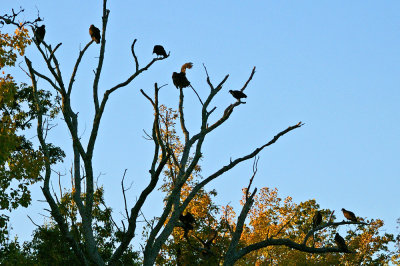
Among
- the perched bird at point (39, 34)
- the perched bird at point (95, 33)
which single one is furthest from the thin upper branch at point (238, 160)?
the perched bird at point (39, 34)

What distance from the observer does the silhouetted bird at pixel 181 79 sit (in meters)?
12.6

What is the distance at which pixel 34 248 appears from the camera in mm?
29859

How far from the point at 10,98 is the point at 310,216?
29.8 meters

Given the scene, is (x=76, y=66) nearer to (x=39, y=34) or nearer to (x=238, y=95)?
(x=39, y=34)

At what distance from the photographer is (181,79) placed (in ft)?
41.7

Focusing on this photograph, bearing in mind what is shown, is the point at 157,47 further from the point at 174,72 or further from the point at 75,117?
the point at 75,117

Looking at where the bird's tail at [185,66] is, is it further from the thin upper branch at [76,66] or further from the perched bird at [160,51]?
the thin upper branch at [76,66]

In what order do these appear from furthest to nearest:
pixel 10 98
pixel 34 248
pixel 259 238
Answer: pixel 259 238, pixel 34 248, pixel 10 98

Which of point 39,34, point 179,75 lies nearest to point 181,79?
point 179,75

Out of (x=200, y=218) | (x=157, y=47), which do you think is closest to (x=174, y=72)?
(x=157, y=47)

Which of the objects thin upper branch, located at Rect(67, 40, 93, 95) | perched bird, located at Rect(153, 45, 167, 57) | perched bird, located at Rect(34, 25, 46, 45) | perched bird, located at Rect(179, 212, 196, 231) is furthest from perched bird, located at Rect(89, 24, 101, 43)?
perched bird, located at Rect(179, 212, 196, 231)

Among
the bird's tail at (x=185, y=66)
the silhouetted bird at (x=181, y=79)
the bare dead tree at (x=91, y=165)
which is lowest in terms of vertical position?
the bare dead tree at (x=91, y=165)

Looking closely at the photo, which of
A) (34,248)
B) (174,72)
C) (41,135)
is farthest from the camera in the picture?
(34,248)

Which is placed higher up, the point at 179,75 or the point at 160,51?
the point at 160,51
